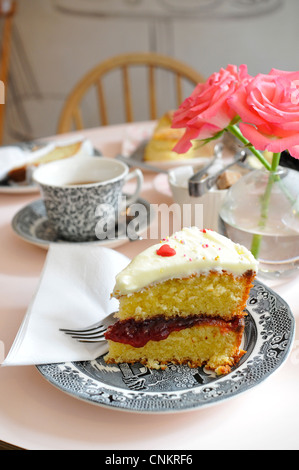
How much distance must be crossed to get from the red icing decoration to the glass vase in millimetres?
191

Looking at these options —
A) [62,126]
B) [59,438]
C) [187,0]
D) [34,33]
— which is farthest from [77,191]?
[34,33]

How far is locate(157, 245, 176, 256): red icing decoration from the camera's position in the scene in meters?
0.75

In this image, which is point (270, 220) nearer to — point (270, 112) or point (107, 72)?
point (270, 112)

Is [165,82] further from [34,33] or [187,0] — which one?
[34,33]

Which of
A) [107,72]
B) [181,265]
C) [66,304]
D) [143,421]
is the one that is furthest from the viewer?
[107,72]

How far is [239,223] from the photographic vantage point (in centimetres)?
91

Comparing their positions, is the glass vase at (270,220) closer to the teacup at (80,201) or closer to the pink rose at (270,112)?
the pink rose at (270,112)

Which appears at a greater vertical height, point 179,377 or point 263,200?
point 263,200

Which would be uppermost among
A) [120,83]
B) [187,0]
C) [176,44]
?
[187,0]

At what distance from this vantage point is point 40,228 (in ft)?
3.78

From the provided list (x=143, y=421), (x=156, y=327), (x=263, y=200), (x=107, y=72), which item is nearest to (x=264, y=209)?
(x=263, y=200)

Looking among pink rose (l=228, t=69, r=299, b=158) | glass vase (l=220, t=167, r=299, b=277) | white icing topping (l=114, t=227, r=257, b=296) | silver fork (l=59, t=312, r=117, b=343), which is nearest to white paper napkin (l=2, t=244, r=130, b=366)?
silver fork (l=59, t=312, r=117, b=343)

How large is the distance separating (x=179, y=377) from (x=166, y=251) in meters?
0.18
